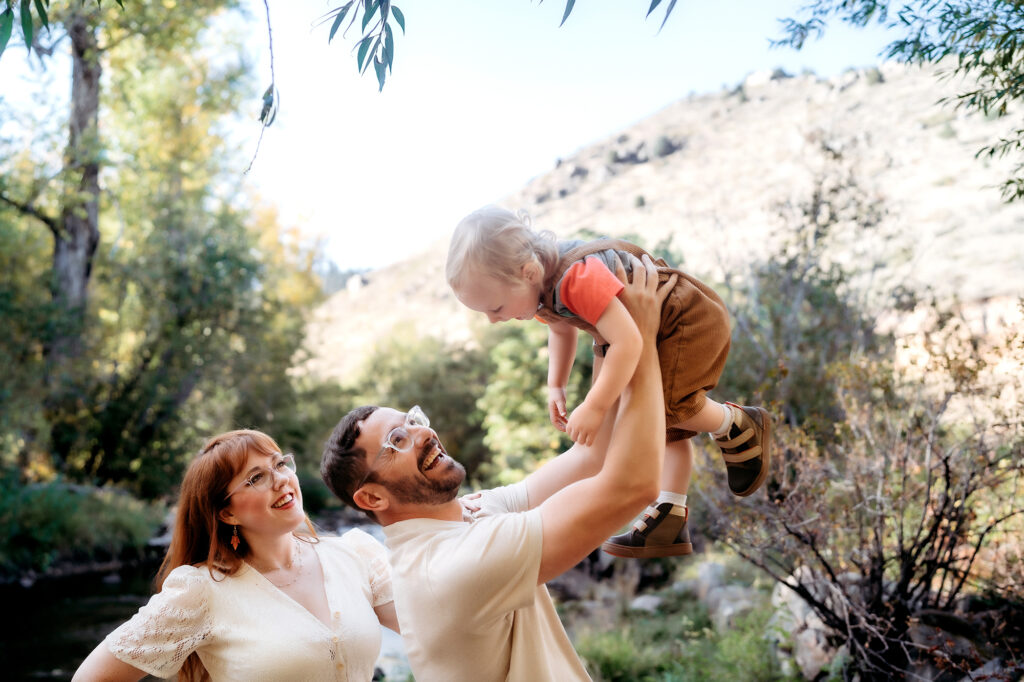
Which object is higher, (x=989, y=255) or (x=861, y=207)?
(x=861, y=207)

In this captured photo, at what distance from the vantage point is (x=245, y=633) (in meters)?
2.13

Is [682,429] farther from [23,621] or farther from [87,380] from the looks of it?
[87,380]

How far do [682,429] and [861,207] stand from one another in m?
8.26

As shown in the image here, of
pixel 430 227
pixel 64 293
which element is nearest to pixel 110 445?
pixel 64 293

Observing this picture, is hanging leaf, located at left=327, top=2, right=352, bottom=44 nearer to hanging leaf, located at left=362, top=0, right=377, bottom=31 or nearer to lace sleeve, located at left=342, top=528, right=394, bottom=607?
hanging leaf, located at left=362, top=0, right=377, bottom=31

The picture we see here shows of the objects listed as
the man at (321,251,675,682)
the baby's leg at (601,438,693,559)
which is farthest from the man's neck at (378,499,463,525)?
the baby's leg at (601,438,693,559)

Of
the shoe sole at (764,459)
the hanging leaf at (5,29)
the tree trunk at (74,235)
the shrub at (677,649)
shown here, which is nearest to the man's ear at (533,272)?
the shoe sole at (764,459)

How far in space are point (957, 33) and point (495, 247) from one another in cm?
232

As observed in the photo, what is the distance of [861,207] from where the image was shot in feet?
30.0

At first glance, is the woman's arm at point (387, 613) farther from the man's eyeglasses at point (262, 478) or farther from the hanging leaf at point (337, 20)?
the hanging leaf at point (337, 20)

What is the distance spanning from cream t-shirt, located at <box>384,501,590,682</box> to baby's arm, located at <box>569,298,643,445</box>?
8.4 inches

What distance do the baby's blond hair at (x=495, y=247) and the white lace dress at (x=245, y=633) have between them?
3.60 feet

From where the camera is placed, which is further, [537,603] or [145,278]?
[145,278]

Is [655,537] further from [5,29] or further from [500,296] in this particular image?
[5,29]
